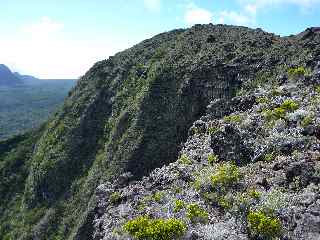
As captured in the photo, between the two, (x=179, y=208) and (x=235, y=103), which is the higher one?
(x=235, y=103)

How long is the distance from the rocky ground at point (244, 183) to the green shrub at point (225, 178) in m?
0.06

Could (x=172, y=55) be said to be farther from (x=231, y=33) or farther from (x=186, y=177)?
(x=186, y=177)

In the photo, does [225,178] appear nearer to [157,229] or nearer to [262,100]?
[157,229]

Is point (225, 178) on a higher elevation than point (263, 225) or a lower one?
higher

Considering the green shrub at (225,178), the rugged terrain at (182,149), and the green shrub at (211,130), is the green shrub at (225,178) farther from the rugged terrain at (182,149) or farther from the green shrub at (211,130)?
the green shrub at (211,130)

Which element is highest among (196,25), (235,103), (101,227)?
(196,25)

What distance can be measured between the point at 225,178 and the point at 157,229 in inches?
266

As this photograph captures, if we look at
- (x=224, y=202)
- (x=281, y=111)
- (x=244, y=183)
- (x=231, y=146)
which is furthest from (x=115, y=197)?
(x=281, y=111)

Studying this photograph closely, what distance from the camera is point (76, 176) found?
8350 centimetres

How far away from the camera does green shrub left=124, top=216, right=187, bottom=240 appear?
2698 cm

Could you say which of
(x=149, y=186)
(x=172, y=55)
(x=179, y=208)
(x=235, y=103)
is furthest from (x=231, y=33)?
(x=179, y=208)

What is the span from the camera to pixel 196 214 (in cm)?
2898

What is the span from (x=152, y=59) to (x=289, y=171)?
69769mm

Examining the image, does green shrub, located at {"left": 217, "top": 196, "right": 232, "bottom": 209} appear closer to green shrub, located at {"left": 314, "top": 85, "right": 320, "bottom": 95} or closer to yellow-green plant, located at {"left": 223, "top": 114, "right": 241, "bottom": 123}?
yellow-green plant, located at {"left": 223, "top": 114, "right": 241, "bottom": 123}
